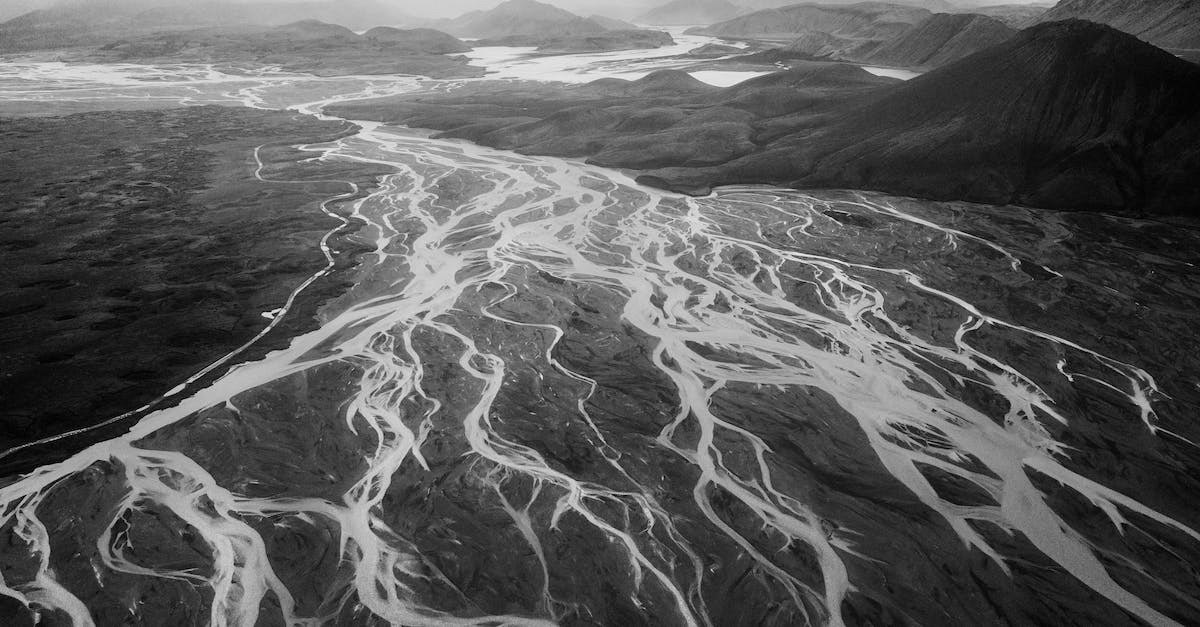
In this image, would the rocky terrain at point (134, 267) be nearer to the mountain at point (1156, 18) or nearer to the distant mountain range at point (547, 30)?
the mountain at point (1156, 18)

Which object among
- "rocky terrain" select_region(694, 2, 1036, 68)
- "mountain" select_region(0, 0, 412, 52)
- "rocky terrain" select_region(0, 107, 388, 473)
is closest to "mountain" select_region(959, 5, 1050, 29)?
"rocky terrain" select_region(694, 2, 1036, 68)

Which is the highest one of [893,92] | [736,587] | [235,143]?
[893,92]

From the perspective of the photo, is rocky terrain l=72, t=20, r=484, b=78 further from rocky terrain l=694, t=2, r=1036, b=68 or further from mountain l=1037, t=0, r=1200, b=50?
mountain l=1037, t=0, r=1200, b=50

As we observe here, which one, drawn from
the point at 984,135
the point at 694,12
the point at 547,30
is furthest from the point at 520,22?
the point at 984,135

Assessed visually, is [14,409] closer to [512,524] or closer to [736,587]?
[512,524]

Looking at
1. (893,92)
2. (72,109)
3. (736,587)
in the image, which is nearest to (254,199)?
(736,587)

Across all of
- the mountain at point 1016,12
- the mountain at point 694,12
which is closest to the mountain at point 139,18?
the mountain at point 694,12
